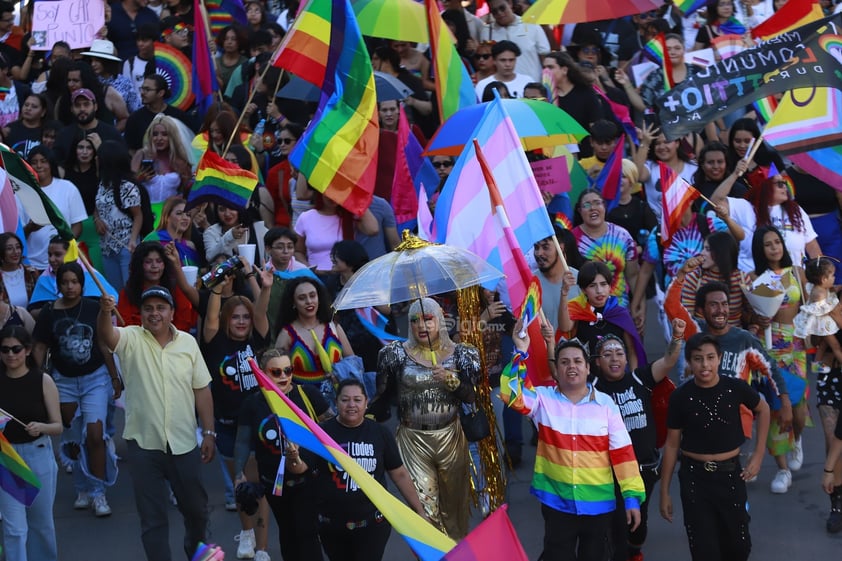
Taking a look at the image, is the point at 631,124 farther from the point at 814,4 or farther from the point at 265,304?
the point at 265,304

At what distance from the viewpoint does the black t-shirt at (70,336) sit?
989 centimetres

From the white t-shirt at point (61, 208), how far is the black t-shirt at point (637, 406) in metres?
5.16

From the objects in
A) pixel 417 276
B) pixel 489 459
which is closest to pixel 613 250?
pixel 489 459

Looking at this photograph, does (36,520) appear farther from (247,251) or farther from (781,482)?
(781,482)

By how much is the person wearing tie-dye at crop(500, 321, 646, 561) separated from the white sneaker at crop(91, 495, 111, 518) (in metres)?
3.42

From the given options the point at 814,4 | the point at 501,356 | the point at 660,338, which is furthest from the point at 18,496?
the point at 814,4

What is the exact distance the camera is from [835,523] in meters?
9.45

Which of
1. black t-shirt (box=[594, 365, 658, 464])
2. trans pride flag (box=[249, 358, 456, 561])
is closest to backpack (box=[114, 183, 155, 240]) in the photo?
black t-shirt (box=[594, 365, 658, 464])

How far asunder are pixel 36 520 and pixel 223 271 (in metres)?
2.00

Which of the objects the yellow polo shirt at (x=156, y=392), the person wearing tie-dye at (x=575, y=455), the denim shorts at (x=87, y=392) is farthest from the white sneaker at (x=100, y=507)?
the person wearing tie-dye at (x=575, y=455)

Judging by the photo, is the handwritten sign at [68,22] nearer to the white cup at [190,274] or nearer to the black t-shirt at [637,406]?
the white cup at [190,274]

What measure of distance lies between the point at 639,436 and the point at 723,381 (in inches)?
24.7

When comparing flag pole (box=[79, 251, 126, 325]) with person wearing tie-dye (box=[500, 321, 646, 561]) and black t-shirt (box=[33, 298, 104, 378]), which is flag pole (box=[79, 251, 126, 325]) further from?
person wearing tie-dye (box=[500, 321, 646, 561])

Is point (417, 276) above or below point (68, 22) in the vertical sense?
below
